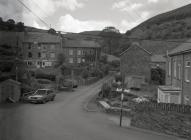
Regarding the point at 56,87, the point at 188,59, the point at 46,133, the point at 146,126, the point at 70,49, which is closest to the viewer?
the point at 46,133

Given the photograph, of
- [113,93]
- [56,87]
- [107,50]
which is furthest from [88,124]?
[107,50]

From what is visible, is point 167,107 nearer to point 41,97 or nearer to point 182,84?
point 182,84

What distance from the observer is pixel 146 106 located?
15.7 metres

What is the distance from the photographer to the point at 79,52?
209 feet

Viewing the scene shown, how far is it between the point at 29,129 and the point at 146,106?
8230mm

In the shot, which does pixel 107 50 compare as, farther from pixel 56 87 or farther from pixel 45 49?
pixel 56 87

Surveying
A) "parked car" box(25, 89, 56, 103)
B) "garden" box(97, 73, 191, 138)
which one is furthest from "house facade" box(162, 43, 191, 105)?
"parked car" box(25, 89, 56, 103)

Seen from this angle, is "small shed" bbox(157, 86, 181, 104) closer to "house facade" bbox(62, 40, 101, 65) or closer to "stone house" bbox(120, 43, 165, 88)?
"stone house" bbox(120, 43, 165, 88)

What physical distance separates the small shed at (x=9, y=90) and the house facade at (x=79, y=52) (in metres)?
37.8

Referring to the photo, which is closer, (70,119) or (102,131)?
(102,131)

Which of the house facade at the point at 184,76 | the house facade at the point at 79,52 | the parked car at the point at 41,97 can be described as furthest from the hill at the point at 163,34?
the parked car at the point at 41,97

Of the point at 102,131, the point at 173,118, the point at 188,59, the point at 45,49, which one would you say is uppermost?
the point at 45,49

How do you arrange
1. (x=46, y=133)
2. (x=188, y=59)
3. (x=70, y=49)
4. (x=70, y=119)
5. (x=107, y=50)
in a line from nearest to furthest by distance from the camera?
1. (x=46, y=133)
2. (x=70, y=119)
3. (x=188, y=59)
4. (x=70, y=49)
5. (x=107, y=50)

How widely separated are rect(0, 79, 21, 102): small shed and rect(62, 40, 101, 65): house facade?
124ft
